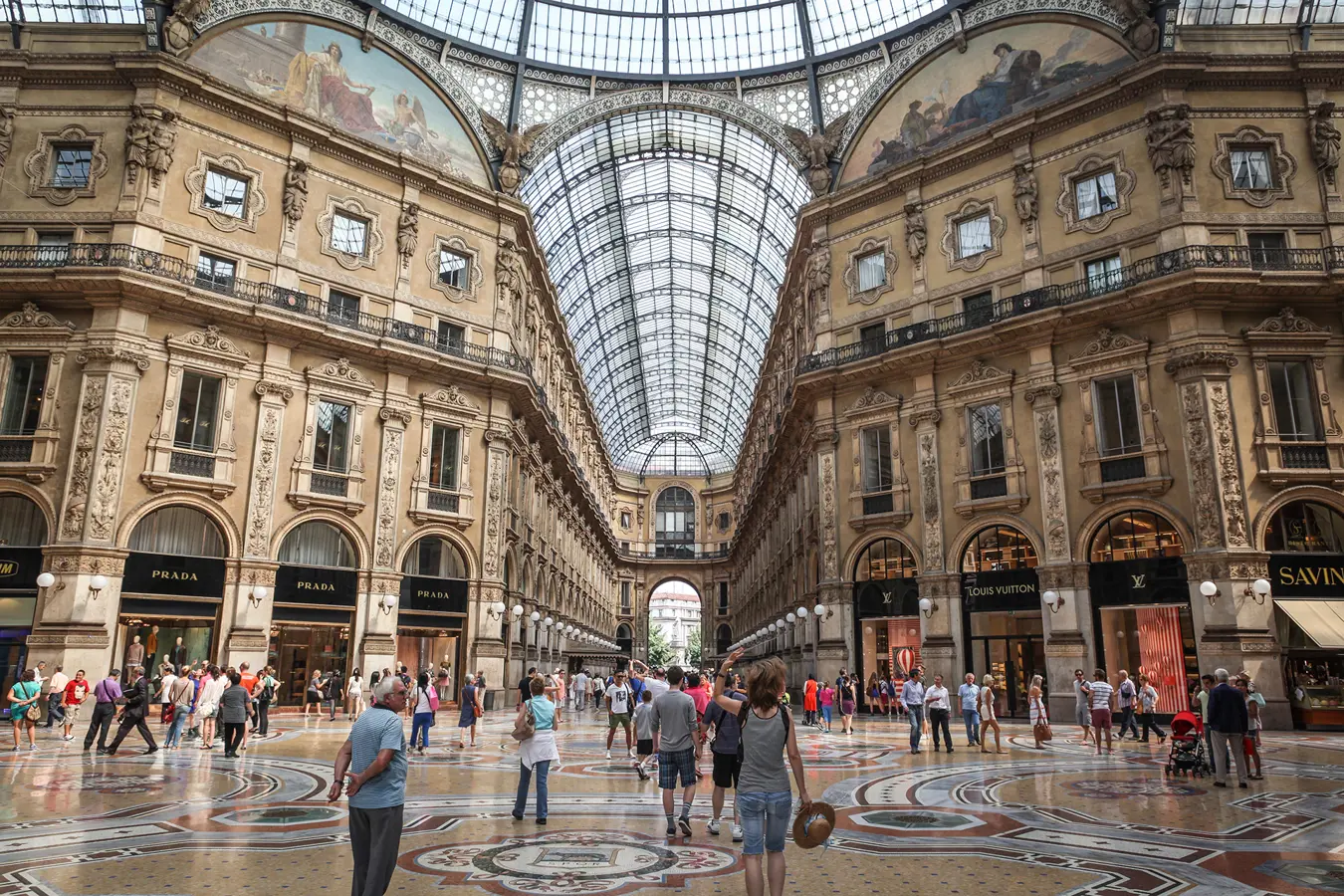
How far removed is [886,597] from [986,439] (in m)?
6.49

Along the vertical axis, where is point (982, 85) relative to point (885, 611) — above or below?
above

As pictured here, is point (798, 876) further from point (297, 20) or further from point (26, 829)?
point (297, 20)

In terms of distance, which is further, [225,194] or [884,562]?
[884,562]

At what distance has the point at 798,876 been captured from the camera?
7078 mm

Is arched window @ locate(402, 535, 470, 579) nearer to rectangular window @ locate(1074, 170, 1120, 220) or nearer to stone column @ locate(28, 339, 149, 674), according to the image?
stone column @ locate(28, 339, 149, 674)

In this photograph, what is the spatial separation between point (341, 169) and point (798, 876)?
98.7 ft

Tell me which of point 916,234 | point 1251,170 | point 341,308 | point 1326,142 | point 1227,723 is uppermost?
point 916,234

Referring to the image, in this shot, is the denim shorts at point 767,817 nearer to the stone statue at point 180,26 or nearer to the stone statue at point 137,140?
the stone statue at point 137,140

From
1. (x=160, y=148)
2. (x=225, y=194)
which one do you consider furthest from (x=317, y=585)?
(x=160, y=148)

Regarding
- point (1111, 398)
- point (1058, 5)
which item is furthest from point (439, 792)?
point (1058, 5)

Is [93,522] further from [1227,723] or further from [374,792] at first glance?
[1227,723]

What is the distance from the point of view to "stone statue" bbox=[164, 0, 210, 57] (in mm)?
26797

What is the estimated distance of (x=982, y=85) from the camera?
30.3 meters

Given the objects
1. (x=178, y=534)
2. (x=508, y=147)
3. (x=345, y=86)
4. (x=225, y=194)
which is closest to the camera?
(x=178, y=534)
